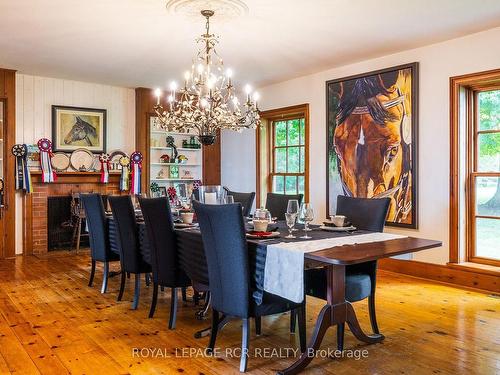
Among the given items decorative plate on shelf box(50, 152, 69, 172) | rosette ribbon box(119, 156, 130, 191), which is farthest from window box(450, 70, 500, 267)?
decorative plate on shelf box(50, 152, 69, 172)

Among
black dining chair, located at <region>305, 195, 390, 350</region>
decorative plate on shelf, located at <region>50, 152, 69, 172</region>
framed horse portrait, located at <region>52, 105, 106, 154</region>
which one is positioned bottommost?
black dining chair, located at <region>305, 195, 390, 350</region>

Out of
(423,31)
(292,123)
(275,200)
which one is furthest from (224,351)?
(292,123)

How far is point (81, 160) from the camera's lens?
648 cm

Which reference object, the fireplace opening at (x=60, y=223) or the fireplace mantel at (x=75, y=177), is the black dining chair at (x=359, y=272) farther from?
the fireplace opening at (x=60, y=223)

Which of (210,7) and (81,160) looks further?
(81,160)

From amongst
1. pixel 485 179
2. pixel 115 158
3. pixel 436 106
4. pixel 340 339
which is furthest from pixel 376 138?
pixel 115 158

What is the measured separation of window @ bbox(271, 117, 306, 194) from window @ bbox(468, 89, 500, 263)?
238 centimetres

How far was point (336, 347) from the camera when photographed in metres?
2.82

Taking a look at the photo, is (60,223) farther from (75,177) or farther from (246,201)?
(246,201)

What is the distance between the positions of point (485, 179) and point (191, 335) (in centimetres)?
322

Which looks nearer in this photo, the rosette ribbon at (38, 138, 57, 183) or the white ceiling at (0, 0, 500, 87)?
the white ceiling at (0, 0, 500, 87)

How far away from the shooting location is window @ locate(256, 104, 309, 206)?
20.7ft

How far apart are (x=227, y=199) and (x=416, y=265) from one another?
2.47 metres

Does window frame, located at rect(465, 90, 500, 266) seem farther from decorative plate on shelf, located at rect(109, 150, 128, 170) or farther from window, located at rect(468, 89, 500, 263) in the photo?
decorative plate on shelf, located at rect(109, 150, 128, 170)
